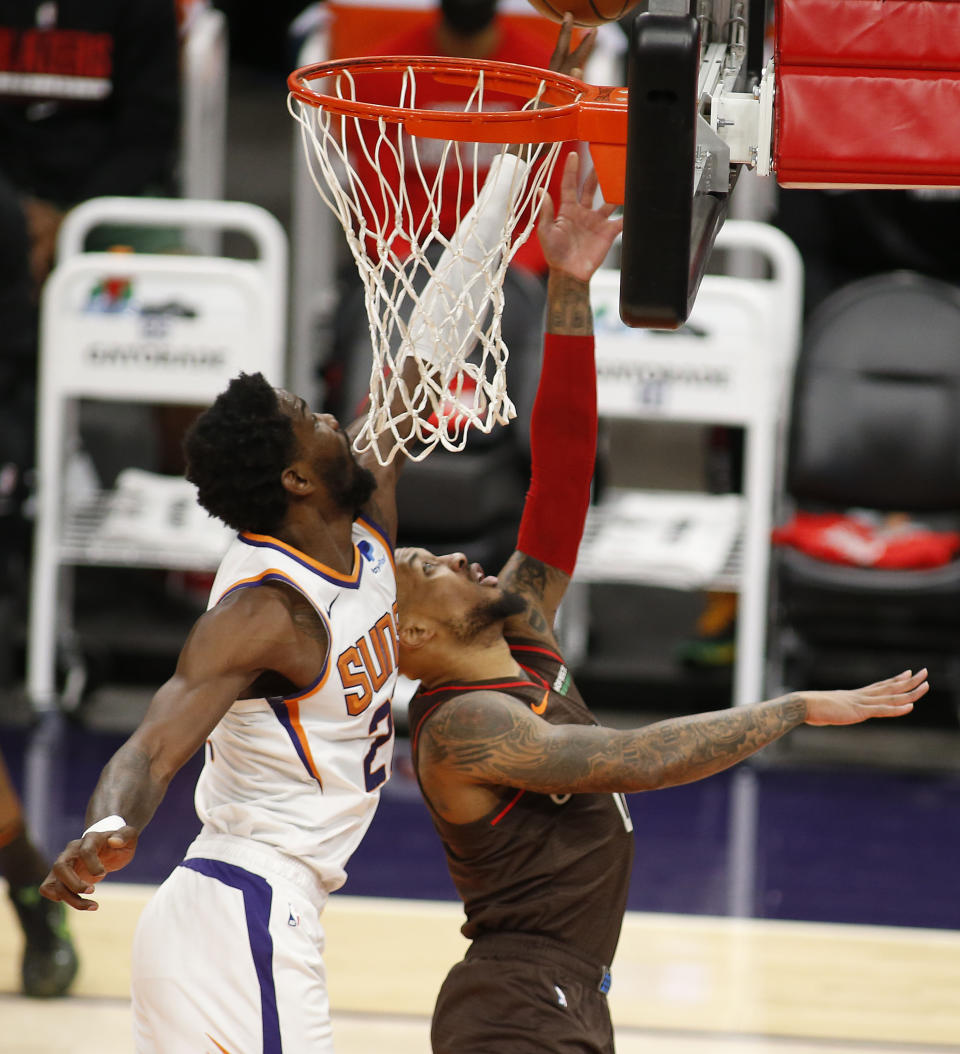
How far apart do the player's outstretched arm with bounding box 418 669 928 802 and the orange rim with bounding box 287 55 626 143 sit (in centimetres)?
103

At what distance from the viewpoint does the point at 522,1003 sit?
2990 millimetres

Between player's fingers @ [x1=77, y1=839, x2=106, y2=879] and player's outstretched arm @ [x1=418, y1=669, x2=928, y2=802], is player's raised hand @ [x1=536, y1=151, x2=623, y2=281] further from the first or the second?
player's fingers @ [x1=77, y1=839, x2=106, y2=879]

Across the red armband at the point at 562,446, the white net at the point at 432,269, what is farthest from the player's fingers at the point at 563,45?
the red armband at the point at 562,446

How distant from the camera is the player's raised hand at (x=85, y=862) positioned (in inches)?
98.7

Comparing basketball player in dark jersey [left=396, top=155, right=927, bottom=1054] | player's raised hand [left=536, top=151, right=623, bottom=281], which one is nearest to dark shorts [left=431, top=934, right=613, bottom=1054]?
basketball player in dark jersey [left=396, top=155, right=927, bottom=1054]

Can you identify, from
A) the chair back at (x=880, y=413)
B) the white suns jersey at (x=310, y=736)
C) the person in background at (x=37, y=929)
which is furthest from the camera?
the chair back at (x=880, y=413)

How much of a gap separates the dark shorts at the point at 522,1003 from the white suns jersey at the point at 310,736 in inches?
12.6

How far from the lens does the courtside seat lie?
20.7 ft

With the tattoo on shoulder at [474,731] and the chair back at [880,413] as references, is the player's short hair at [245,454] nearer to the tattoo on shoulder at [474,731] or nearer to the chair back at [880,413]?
the tattoo on shoulder at [474,731]

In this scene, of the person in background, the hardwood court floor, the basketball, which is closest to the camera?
the basketball

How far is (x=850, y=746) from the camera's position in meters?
6.55

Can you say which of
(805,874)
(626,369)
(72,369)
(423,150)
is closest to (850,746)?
(805,874)

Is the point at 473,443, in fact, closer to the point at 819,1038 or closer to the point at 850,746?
the point at 850,746

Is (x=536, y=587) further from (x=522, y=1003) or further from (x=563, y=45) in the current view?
(x=563, y=45)
